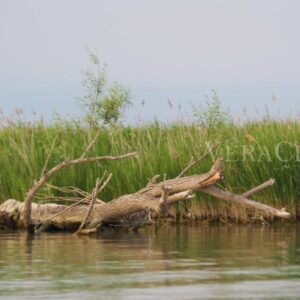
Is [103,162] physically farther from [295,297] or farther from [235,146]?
[295,297]

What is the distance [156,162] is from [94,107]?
2.20m

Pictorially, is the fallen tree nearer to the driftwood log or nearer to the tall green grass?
the driftwood log

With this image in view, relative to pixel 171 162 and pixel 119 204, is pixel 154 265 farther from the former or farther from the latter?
pixel 171 162

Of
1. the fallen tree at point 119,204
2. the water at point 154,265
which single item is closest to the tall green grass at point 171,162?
the fallen tree at point 119,204

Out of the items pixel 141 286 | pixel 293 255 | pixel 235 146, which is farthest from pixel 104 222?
pixel 141 286

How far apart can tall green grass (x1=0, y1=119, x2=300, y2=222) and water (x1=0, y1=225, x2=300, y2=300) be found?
7.02 feet

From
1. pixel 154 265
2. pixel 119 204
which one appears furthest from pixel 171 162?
pixel 154 265

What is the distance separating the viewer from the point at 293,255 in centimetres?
1352

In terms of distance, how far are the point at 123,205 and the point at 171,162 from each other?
2.80 meters

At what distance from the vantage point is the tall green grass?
2039cm

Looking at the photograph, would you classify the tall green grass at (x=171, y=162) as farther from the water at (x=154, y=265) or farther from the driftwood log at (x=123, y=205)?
the water at (x=154, y=265)

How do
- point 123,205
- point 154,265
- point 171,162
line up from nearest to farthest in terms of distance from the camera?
point 154,265, point 123,205, point 171,162

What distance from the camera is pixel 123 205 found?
1823 centimetres

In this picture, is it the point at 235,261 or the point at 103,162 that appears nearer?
the point at 235,261
